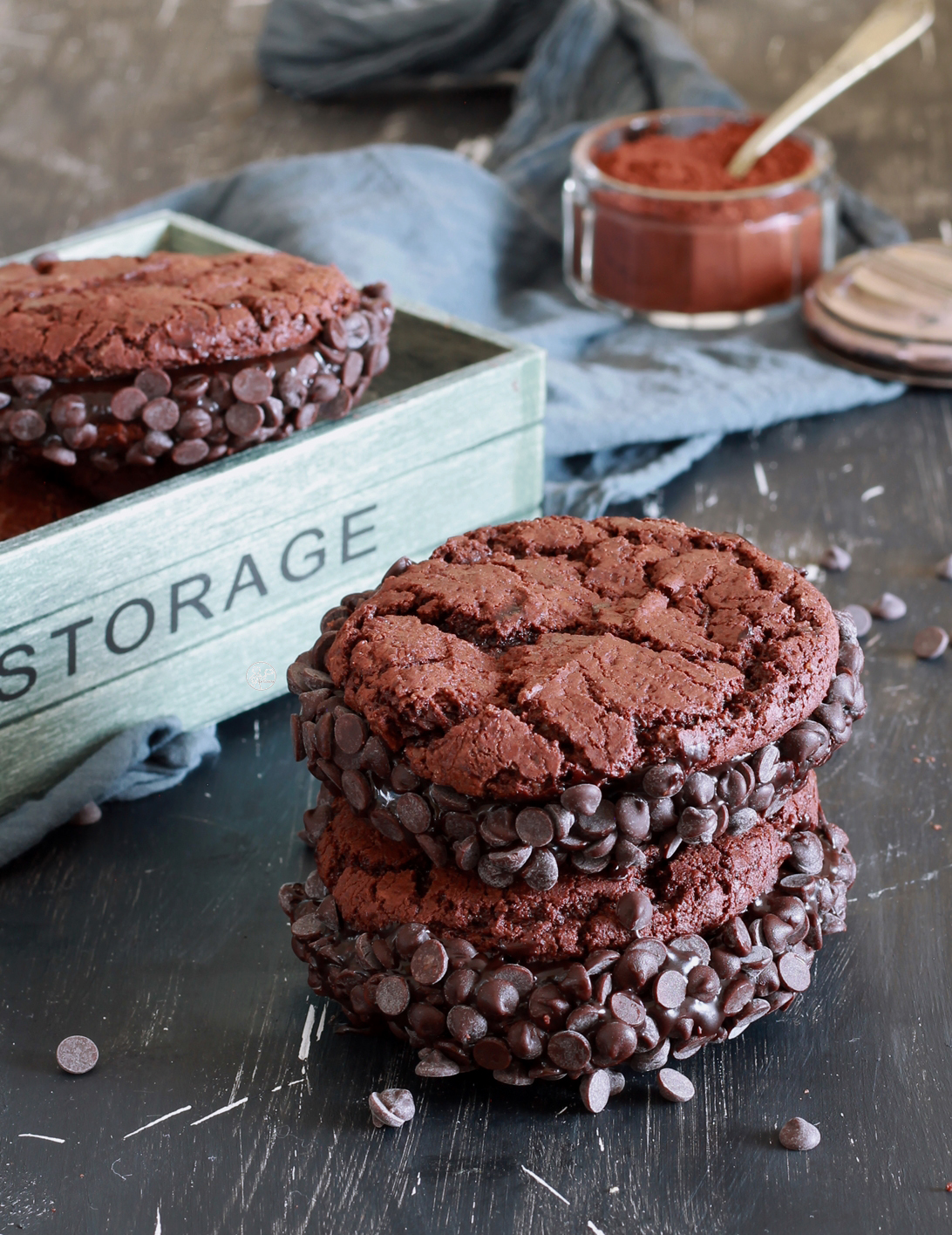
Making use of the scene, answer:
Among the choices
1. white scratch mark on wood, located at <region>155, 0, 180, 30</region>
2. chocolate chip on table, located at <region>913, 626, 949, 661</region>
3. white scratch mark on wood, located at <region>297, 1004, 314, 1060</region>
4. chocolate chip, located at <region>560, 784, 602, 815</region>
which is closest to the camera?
chocolate chip, located at <region>560, 784, 602, 815</region>

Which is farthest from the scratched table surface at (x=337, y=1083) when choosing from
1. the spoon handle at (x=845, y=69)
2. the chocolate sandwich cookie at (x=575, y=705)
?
the spoon handle at (x=845, y=69)

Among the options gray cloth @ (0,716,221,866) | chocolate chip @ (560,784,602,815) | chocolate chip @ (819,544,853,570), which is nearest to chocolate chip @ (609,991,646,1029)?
chocolate chip @ (560,784,602,815)

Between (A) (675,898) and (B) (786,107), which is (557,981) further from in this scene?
(B) (786,107)

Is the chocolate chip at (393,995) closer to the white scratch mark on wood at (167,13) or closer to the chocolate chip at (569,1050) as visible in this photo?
the chocolate chip at (569,1050)

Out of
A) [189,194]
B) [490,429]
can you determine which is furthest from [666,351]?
[189,194]

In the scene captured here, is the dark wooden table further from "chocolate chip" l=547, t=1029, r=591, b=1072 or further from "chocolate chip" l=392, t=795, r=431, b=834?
"chocolate chip" l=392, t=795, r=431, b=834

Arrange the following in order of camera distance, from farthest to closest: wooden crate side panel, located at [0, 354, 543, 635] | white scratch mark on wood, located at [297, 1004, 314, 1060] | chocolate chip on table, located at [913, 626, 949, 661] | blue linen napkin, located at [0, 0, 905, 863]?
blue linen napkin, located at [0, 0, 905, 863]
chocolate chip on table, located at [913, 626, 949, 661]
wooden crate side panel, located at [0, 354, 543, 635]
white scratch mark on wood, located at [297, 1004, 314, 1060]

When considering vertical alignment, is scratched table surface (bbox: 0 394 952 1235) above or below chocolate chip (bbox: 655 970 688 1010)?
below
